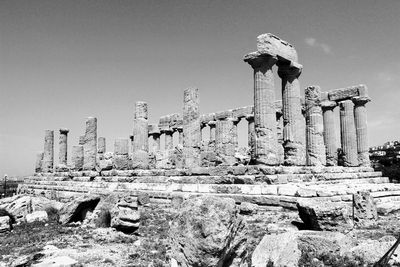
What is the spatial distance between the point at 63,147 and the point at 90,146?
8.34m

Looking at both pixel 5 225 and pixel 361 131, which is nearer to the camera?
pixel 5 225

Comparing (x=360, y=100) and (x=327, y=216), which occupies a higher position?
(x=360, y=100)

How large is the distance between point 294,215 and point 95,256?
5251mm

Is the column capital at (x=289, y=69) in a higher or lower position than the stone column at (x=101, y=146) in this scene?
higher

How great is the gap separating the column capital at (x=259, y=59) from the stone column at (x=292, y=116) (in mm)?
1646

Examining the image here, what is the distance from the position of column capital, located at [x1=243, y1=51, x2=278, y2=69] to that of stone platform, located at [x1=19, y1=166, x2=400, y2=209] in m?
4.31

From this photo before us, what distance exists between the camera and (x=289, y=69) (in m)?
15.3

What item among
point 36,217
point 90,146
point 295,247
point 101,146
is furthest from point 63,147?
point 295,247

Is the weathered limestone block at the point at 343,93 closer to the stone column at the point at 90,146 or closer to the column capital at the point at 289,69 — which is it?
the column capital at the point at 289,69

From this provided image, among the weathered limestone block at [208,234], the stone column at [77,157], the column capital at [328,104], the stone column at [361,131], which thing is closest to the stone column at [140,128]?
the stone column at [77,157]

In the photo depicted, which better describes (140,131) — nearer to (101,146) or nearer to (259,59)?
(259,59)

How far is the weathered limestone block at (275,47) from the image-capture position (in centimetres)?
1341

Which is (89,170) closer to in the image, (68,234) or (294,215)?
(68,234)

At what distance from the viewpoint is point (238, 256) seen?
437 centimetres
